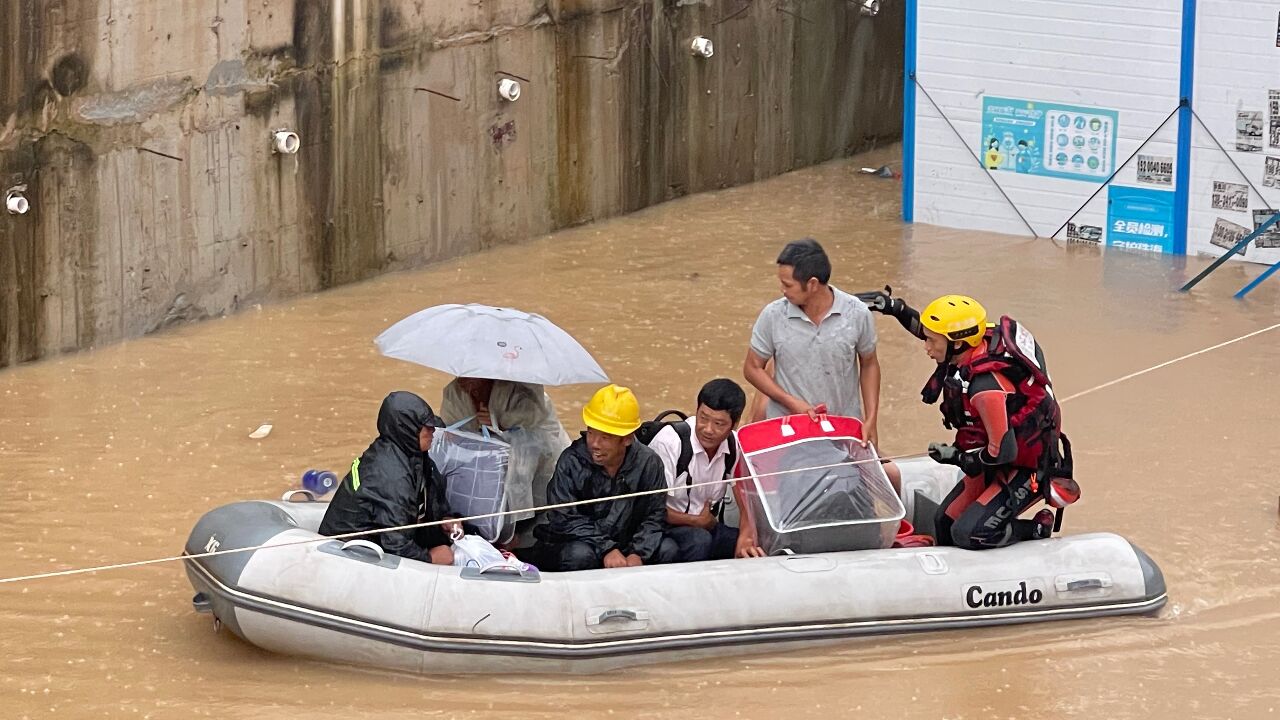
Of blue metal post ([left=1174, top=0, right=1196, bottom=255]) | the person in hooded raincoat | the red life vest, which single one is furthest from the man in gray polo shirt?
blue metal post ([left=1174, top=0, right=1196, bottom=255])

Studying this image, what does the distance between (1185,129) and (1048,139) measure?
1.04 meters

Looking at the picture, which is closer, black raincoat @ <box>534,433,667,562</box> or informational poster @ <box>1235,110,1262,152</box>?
black raincoat @ <box>534,433,667,562</box>

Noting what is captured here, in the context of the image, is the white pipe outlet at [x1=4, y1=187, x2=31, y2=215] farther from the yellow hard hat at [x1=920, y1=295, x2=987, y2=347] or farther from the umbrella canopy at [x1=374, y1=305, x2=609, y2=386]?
the yellow hard hat at [x1=920, y1=295, x2=987, y2=347]

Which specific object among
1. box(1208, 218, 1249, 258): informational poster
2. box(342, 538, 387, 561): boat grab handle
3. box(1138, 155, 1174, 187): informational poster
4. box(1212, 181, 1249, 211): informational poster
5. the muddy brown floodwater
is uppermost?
box(1138, 155, 1174, 187): informational poster

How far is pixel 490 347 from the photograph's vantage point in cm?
736

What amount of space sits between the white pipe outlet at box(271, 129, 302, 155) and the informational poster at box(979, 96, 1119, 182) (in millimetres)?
5242

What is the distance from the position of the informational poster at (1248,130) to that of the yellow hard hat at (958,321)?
668 cm

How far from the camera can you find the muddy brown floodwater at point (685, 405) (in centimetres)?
700

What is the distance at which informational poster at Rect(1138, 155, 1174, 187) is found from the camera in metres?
13.5

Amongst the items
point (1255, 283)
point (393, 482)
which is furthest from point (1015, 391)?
point (1255, 283)

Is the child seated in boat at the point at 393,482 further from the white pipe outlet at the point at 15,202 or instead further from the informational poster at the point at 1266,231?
the informational poster at the point at 1266,231

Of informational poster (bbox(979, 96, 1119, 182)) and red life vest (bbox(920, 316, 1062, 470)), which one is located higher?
informational poster (bbox(979, 96, 1119, 182))

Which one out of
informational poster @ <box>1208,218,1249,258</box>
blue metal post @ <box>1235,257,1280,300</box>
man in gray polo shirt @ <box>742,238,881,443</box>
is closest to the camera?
man in gray polo shirt @ <box>742,238,881,443</box>

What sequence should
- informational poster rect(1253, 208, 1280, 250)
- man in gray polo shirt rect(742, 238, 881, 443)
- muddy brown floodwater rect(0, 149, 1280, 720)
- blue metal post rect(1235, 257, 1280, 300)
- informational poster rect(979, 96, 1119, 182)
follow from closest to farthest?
1. muddy brown floodwater rect(0, 149, 1280, 720)
2. man in gray polo shirt rect(742, 238, 881, 443)
3. blue metal post rect(1235, 257, 1280, 300)
4. informational poster rect(1253, 208, 1280, 250)
5. informational poster rect(979, 96, 1119, 182)
